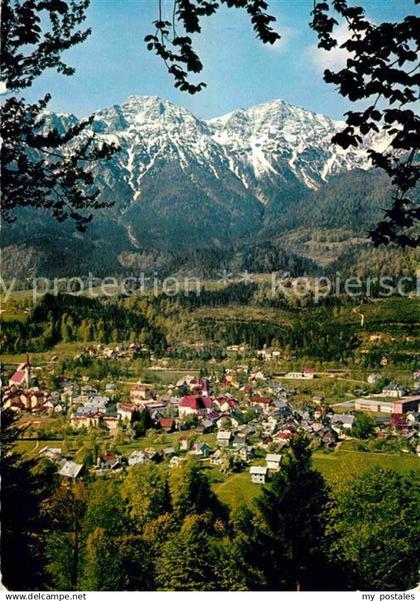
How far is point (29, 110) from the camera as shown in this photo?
5.23 metres

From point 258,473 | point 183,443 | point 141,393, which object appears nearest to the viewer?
point 258,473

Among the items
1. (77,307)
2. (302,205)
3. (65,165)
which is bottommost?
(77,307)

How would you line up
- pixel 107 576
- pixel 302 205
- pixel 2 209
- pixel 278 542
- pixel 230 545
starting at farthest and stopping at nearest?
pixel 302 205 < pixel 230 545 < pixel 107 576 < pixel 278 542 < pixel 2 209

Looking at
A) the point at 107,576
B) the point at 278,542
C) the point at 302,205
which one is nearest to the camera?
the point at 278,542

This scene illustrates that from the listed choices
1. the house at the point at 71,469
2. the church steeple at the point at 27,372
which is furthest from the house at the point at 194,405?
the church steeple at the point at 27,372

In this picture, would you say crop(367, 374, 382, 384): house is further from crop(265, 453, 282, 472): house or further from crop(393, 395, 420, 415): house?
crop(265, 453, 282, 472): house

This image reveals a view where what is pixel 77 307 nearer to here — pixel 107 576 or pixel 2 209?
pixel 107 576

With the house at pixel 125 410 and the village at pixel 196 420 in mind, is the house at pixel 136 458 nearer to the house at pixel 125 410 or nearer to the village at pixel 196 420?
the village at pixel 196 420

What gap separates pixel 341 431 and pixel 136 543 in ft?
30.3

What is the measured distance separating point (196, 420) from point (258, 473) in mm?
3305

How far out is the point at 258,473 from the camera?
14820 mm

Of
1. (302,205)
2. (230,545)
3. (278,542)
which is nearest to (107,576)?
(230,545)

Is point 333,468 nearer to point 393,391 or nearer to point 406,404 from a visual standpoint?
point 406,404

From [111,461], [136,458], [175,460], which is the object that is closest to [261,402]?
[175,460]
